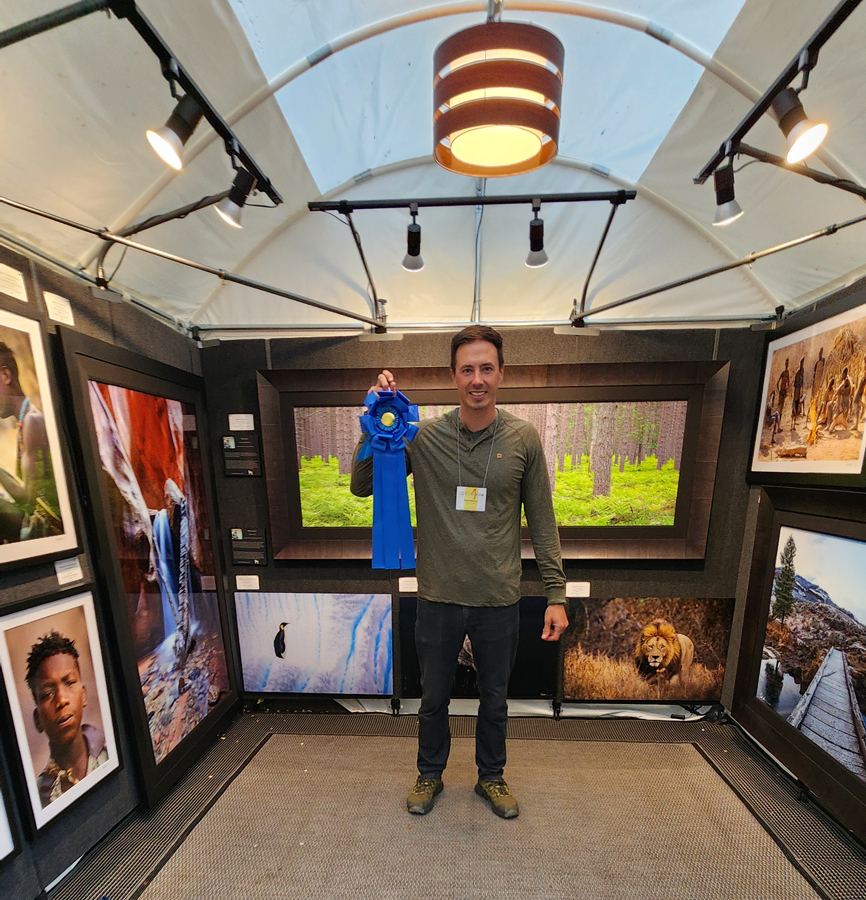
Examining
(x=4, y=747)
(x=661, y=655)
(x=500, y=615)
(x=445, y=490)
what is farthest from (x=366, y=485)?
(x=661, y=655)

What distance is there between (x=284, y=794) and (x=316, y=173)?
9.78 feet

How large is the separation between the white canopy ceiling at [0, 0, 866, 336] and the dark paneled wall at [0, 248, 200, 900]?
0.46 ft

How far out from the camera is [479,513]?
1.54 metres

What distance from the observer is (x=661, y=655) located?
2301 mm

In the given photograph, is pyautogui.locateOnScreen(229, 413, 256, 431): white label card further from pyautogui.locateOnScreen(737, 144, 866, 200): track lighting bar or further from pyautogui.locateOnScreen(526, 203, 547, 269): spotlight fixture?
pyautogui.locateOnScreen(737, 144, 866, 200): track lighting bar

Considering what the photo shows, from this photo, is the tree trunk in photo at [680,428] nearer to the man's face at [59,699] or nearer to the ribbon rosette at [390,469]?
the ribbon rosette at [390,469]

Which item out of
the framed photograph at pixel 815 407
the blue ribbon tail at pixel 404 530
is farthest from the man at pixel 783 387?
the blue ribbon tail at pixel 404 530

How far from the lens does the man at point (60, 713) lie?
1373 mm

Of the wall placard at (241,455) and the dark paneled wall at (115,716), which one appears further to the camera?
the wall placard at (241,455)

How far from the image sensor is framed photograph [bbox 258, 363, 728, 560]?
2129mm

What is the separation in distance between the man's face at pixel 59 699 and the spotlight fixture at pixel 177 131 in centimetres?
174

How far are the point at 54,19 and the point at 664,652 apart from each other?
3.45m

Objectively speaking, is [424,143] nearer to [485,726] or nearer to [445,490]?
[445,490]

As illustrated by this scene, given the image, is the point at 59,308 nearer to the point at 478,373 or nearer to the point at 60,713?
the point at 60,713
